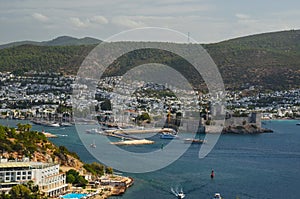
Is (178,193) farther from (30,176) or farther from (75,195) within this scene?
(30,176)

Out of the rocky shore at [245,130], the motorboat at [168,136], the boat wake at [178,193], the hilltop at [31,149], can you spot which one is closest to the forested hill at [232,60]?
the rocky shore at [245,130]

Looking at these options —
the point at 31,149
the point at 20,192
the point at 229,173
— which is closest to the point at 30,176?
the point at 20,192

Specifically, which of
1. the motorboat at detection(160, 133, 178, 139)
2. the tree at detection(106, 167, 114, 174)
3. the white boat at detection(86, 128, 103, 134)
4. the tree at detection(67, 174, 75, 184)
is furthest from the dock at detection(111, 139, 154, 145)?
the tree at detection(67, 174, 75, 184)

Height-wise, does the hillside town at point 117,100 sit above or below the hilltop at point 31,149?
above

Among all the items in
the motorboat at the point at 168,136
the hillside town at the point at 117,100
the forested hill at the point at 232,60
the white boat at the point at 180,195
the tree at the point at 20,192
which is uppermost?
the forested hill at the point at 232,60

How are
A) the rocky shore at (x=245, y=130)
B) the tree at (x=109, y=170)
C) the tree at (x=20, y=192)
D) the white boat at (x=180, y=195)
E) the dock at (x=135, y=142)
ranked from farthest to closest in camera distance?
the rocky shore at (x=245, y=130) < the dock at (x=135, y=142) < the tree at (x=109, y=170) < the white boat at (x=180, y=195) < the tree at (x=20, y=192)

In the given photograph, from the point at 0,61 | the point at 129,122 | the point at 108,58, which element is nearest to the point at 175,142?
the point at 129,122

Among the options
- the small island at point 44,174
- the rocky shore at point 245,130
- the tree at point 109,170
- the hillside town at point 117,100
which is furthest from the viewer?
the hillside town at point 117,100

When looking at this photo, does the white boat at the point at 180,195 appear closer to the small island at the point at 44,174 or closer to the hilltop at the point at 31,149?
the small island at the point at 44,174
